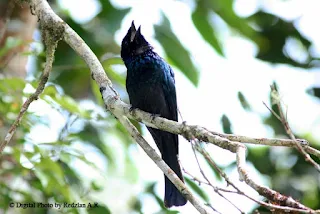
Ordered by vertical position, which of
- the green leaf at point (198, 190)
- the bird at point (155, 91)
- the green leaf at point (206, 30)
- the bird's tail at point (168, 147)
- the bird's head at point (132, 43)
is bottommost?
the green leaf at point (198, 190)

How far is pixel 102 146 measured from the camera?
202 inches

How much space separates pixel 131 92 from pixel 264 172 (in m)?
1.71

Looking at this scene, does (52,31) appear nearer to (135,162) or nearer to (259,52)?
(135,162)

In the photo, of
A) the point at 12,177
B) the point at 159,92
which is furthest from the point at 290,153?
the point at 12,177

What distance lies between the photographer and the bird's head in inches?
176

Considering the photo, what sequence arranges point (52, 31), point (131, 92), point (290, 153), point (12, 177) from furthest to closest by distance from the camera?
point (290, 153)
point (12, 177)
point (131, 92)
point (52, 31)

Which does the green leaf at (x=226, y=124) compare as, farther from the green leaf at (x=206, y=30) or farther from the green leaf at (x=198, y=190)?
the green leaf at (x=206, y=30)

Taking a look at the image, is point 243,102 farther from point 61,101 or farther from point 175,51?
point 61,101

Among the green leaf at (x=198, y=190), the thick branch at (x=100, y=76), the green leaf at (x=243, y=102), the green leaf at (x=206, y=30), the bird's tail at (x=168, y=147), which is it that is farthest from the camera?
the green leaf at (x=206, y=30)

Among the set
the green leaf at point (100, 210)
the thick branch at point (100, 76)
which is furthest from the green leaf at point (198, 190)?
the thick branch at point (100, 76)

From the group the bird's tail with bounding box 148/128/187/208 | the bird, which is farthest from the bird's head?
the bird's tail with bounding box 148/128/187/208

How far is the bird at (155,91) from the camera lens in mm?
4094

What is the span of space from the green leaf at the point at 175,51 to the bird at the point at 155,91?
0.16 meters

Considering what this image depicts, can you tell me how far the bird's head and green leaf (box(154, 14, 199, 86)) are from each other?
139mm
